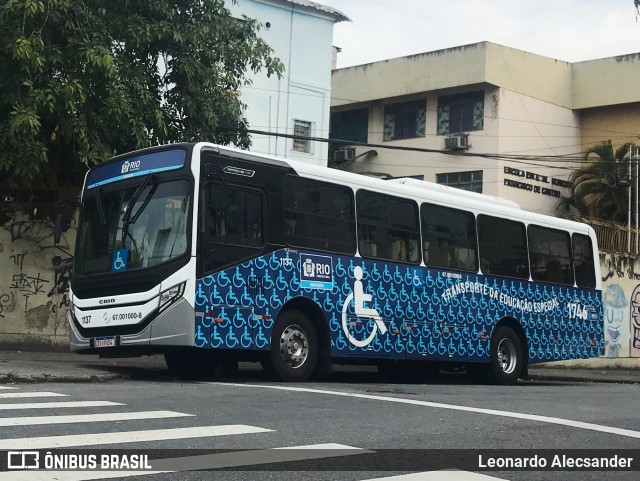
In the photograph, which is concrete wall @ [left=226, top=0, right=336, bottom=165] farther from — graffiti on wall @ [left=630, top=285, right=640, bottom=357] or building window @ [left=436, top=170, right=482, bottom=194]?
graffiti on wall @ [left=630, top=285, right=640, bottom=357]

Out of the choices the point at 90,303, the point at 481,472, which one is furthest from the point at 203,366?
the point at 481,472

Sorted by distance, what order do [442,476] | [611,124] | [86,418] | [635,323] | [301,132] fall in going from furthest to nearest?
1. [611,124]
2. [301,132]
3. [635,323]
4. [86,418]
5. [442,476]

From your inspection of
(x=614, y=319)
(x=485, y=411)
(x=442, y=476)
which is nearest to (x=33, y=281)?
(x=485, y=411)

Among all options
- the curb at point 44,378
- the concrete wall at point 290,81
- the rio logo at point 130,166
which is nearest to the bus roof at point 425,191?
the rio logo at point 130,166

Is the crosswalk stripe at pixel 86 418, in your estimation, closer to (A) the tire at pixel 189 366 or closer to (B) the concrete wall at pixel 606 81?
(A) the tire at pixel 189 366

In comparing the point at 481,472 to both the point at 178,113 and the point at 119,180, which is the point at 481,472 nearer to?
the point at 119,180

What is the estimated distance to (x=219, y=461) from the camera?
20.4 ft

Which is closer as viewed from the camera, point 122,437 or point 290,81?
point 122,437

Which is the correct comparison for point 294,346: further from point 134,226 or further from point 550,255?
point 550,255

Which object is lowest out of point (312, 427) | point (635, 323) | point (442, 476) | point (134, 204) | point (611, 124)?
point (442, 476)

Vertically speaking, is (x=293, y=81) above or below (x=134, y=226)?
above

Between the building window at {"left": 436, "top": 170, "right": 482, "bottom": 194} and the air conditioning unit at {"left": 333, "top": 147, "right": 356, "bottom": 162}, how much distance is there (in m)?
3.88

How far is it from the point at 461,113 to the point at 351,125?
591 centimetres

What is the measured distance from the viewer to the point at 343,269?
1423 centimetres
